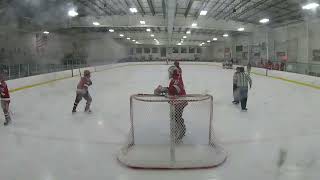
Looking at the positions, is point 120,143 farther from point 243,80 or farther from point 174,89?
point 243,80

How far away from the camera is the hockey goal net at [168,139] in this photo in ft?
12.3

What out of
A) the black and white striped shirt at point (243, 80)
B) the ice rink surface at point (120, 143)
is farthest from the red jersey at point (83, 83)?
the black and white striped shirt at point (243, 80)

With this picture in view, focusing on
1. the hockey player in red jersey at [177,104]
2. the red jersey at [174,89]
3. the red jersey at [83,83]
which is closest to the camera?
the hockey player in red jersey at [177,104]

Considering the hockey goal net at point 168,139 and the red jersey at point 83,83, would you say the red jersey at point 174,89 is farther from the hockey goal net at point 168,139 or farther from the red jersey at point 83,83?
the red jersey at point 83,83

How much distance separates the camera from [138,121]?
219 inches

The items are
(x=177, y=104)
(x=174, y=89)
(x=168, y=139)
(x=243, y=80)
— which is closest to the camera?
(x=177, y=104)

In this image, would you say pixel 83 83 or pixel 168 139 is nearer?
pixel 168 139

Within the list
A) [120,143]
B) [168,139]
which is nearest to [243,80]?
[168,139]

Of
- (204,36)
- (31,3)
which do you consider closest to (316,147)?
(31,3)

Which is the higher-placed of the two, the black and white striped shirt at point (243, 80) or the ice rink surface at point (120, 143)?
the black and white striped shirt at point (243, 80)

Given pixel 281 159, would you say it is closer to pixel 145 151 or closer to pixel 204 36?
pixel 145 151

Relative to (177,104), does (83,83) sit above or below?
above

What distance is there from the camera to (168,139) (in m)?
4.72

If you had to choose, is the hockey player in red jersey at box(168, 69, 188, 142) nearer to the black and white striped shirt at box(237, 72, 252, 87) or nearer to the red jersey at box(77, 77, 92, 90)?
the red jersey at box(77, 77, 92, 90)
